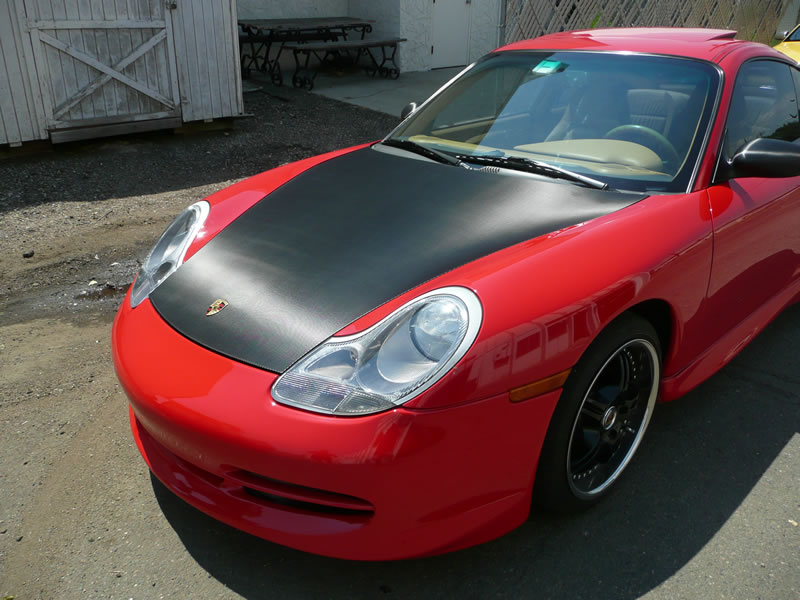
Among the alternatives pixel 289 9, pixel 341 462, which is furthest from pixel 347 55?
pixel 341 462

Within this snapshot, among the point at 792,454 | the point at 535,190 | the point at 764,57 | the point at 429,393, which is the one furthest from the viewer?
the point at 764,57

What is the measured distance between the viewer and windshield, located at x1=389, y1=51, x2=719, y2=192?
269 cm

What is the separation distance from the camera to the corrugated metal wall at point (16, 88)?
20.9 feet

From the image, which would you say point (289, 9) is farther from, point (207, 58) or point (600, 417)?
point (600, 417)

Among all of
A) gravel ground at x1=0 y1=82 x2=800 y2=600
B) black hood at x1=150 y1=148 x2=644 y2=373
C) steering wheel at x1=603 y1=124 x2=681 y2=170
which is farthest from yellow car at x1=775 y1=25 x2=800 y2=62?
black hood at x1=150 y1=148 x2=644 y2=373

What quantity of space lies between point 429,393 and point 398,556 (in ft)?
1.59

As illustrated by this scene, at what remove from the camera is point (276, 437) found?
1.81 meters

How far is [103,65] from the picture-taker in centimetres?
708

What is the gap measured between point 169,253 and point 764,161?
2.33m

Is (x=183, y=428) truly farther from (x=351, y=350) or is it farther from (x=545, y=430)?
(x=545, y=430)

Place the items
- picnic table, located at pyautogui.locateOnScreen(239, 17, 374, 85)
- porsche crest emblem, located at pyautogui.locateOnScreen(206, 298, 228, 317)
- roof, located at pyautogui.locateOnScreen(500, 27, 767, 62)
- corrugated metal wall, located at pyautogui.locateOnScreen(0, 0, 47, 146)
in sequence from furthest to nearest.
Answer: picnic table, located at pyautogui.locateOnScreen(239, 17, 374, 85)
corrugated metal wall, located at pyautogui.locateOnScreen(0, 0, 47, 146)
roof, located at pyautogui.locateOnScreen(500, 27, 767, 62)
porsche crest emblem, located at pyautogui.locateOnScreen(206, 298, 228, 317)

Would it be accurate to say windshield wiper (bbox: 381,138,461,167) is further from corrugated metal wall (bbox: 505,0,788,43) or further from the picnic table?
the picnic table

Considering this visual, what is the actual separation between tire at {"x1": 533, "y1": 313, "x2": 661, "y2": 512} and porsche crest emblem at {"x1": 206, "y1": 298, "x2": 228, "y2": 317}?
110 cm

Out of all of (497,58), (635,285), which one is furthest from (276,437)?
(497,58)
